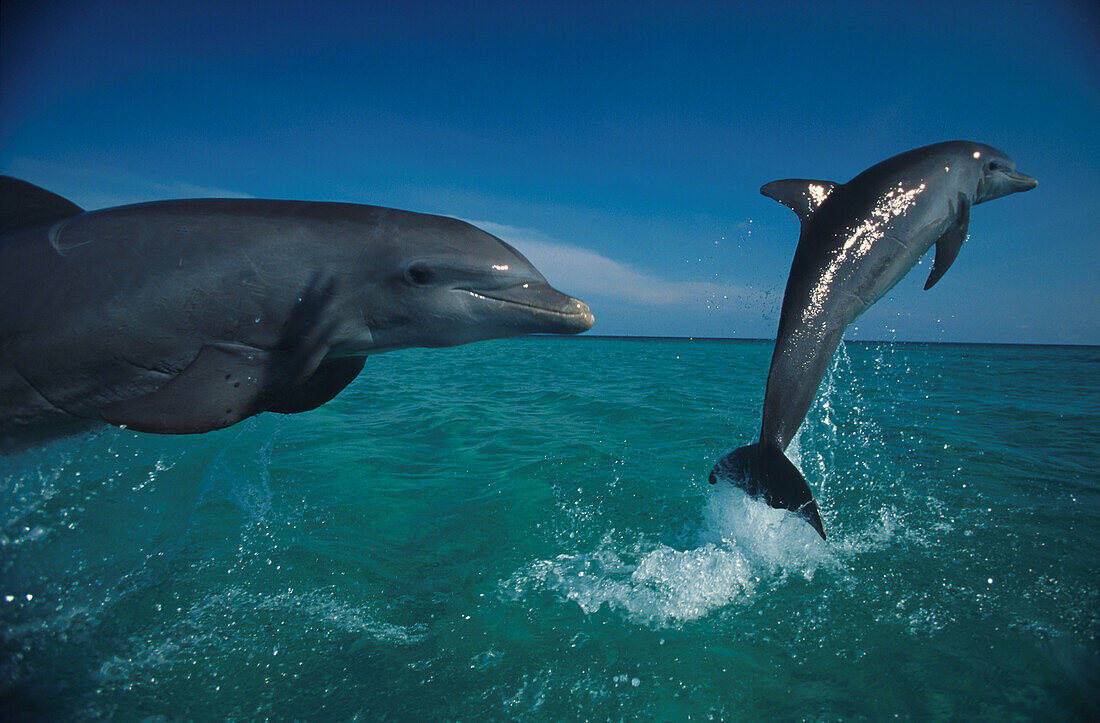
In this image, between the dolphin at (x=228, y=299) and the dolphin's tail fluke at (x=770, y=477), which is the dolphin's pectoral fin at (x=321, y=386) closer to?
the dolphin at (x=228, y=299)

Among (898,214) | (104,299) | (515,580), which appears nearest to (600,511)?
(515,580)

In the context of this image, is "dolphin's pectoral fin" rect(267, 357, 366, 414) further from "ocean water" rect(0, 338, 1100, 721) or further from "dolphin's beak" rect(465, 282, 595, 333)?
"ocean water" rect(0, 338, 1100, 721)

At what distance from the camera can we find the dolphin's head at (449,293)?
2867mm

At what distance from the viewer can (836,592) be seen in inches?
172

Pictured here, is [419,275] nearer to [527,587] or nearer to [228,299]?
[228,299]

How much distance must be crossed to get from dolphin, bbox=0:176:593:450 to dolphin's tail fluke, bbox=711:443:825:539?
245 centimetres

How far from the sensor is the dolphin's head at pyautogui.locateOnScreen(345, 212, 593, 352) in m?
2.87

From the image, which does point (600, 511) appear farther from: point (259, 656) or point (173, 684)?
point (173, 684)

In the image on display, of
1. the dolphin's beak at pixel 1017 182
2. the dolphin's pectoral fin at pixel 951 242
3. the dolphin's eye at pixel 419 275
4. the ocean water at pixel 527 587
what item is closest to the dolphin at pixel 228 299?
the dolphin's eye at pixel 419 275

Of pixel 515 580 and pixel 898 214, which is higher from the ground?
pixel 898 214

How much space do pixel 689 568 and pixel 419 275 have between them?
3720 millimetres

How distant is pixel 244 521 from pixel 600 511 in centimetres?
401

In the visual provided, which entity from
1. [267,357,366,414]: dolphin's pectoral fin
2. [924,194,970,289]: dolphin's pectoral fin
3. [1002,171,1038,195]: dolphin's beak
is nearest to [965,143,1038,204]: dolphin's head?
[1002,171,1038,195]: dolphin's beak

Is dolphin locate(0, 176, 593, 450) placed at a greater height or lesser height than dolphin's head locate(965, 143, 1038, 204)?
lesser
